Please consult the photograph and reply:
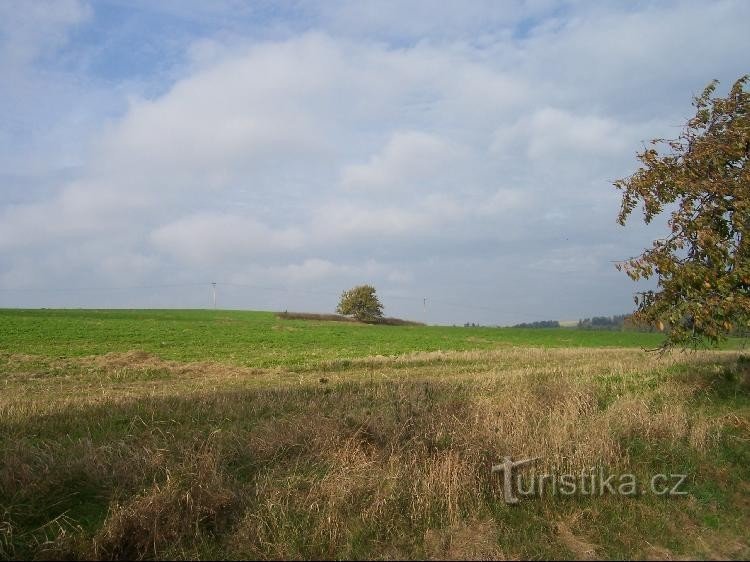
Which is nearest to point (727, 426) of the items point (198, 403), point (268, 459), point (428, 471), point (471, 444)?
point (471, 444)

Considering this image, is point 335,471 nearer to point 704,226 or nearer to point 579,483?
point 579,483

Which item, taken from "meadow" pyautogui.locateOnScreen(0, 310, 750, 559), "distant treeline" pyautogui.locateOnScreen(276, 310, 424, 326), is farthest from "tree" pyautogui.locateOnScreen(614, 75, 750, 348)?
"distant treeline" pyautogui.locateOnScreen(276, 310, 424, 326)

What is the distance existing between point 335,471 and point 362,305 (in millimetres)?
97310

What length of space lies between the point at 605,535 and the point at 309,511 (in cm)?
356

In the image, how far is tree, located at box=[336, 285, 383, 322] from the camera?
104 metres

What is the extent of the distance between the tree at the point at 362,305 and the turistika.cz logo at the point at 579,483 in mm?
95739

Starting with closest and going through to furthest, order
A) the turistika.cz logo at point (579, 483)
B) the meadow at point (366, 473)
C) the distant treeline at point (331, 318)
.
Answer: the meadow at point (366, 473), the turistika.cz logo at point (579, 483), the distant treeline at point (331, 318)

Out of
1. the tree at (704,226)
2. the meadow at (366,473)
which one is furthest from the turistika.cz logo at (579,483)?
the tree at (704,226)

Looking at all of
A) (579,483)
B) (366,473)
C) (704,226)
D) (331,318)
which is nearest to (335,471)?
(366,473)

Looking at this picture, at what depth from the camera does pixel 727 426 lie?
10391mm

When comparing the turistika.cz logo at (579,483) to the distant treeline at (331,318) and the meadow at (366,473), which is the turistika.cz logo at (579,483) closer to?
the meadow at (366,473)

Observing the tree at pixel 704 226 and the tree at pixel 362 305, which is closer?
the tree at pixel 704 226

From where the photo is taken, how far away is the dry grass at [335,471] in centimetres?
614

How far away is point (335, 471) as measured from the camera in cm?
761
